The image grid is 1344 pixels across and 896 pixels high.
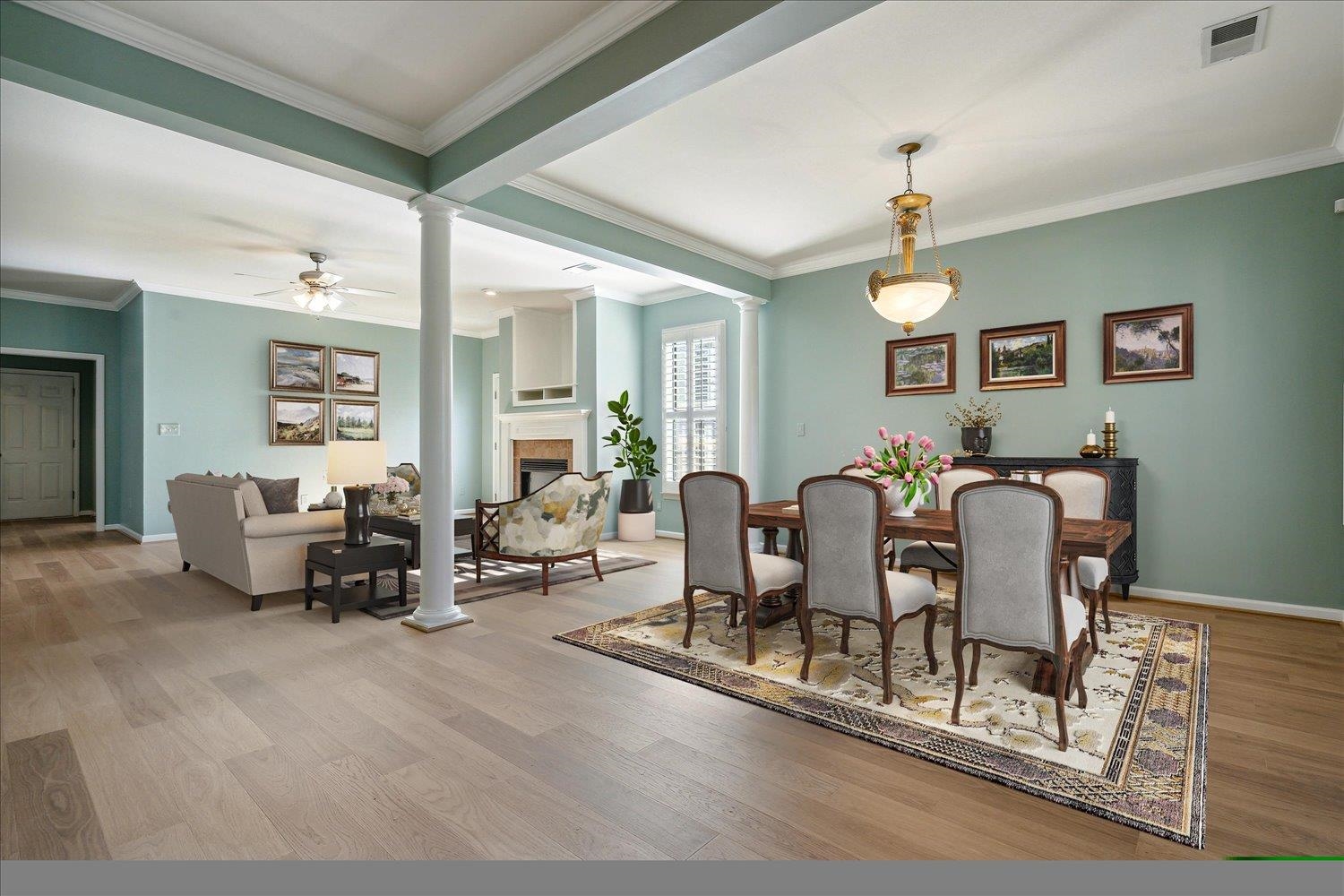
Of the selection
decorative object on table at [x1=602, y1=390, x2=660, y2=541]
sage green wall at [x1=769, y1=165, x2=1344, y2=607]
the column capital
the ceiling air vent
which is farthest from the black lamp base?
the ceiling air vent

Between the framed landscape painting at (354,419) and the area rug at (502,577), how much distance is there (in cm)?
359

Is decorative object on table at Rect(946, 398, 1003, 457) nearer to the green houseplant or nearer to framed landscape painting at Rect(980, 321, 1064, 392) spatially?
framed landscape painting at Rect(980, 321, 1064, 392)

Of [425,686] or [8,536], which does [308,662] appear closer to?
[425,686]

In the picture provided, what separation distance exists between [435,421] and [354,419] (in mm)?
5361

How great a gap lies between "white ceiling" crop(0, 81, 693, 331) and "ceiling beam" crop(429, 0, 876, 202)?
5.07 feet

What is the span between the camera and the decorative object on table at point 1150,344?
4438 mm

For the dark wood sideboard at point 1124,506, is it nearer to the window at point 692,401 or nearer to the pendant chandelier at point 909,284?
the pendant chandelier at point 909,284

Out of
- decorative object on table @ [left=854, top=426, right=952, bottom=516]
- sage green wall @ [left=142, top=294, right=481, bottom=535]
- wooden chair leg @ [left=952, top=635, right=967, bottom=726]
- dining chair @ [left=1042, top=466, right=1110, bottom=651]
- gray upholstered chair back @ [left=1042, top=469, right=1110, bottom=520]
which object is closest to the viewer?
wooden chair leg @ [left=952, top=635, right=967, bottom=726]

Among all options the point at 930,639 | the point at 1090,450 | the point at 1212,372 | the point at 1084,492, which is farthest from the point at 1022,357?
the point at 930,639

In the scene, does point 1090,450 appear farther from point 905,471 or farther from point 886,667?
point 886,667

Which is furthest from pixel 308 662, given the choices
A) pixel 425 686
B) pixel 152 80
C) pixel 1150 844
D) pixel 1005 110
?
pixel 1005 110

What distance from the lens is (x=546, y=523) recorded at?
4.86 m

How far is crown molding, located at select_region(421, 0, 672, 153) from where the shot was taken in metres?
2.71

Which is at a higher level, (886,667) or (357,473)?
(357,473)
